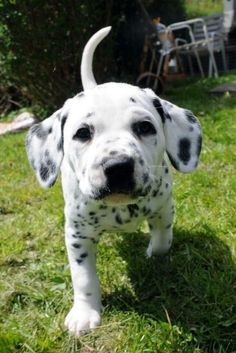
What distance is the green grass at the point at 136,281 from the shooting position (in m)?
2.45

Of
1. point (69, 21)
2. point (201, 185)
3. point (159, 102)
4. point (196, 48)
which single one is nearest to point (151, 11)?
point (196, 48)

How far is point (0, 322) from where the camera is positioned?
2783 mm

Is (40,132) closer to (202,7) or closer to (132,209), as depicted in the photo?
(132,209)

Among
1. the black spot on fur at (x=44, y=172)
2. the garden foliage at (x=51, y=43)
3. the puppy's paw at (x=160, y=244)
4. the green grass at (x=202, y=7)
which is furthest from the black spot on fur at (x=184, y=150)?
the green grass at (x=202, y=7)

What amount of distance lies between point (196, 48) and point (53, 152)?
401 inches

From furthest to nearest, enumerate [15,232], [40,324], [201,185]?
[201,185] → [15,232] → [40,324]

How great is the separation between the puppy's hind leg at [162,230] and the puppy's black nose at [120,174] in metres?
0.79

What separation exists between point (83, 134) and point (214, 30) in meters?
11.3

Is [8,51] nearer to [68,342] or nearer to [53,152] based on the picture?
[53,152]

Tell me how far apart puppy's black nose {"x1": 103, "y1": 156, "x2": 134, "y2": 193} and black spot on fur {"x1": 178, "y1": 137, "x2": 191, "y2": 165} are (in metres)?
0.60

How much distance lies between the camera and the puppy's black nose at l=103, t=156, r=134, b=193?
6.81 feet

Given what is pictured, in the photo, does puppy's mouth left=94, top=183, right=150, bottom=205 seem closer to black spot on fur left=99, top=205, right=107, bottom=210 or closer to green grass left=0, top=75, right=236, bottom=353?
black spot on fur left=99, top=205, right=107, bottom=210

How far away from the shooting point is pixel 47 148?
268cm

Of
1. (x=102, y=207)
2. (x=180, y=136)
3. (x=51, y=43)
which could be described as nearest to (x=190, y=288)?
(x=102, y=207)
